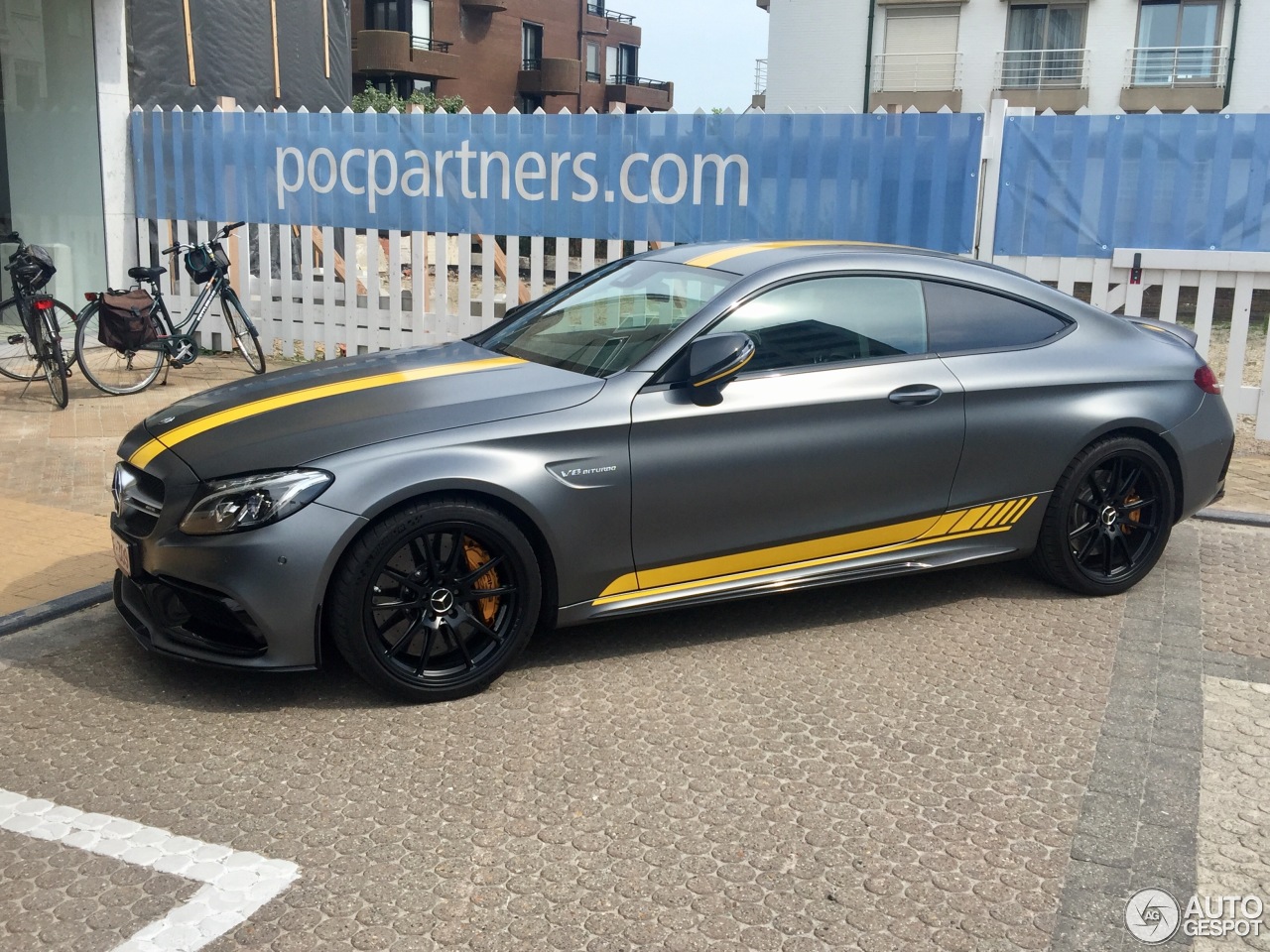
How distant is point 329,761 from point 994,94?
37.4 meters

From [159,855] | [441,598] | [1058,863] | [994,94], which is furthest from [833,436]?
[994,94]

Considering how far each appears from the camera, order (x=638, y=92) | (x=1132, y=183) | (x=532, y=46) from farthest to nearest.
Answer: (x=638, y=92) → (x=532, y=46) → (x=1132, y=183)

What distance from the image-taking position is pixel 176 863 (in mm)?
3344

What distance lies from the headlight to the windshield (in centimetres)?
120

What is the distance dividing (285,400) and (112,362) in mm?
6509

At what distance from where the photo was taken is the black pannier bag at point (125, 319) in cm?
977

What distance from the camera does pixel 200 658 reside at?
167 inches

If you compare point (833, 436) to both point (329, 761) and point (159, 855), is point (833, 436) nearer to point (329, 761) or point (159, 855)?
point (329, 761)

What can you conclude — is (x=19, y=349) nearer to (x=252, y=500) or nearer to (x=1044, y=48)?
(x=252, y=500)

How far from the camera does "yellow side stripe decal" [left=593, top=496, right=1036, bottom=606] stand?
472 centimetres

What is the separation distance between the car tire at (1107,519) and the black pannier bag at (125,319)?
720 centimetres

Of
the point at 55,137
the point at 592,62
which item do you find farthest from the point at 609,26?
the point at 55,137

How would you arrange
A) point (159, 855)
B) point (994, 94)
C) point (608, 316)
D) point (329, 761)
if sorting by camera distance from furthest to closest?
point (994, 94) → point (608, 316) → point (329, 761) → point (159, 855)

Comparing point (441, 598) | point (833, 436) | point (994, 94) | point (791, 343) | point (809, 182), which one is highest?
point (994, 94)
